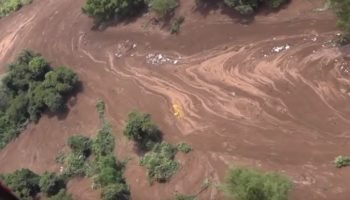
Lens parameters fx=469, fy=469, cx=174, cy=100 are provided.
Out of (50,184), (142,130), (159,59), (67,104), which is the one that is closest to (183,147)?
(142,130)

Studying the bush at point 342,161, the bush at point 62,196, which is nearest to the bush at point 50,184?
the bush at point 62,196

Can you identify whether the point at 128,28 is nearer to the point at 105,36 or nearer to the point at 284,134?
the point at 105,36

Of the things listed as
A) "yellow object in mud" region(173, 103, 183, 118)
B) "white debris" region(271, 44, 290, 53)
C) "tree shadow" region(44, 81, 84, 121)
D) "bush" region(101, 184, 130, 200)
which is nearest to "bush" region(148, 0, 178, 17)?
"tree shadow" region(44, 81, 84, 121)

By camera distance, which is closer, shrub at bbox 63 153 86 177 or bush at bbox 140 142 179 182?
bush at bbox 140 142 179 182

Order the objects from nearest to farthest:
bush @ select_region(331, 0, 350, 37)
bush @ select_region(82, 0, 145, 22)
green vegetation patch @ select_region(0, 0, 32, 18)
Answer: bush @ select_region(331, 0, 350, 37) → bush @ select_region(82, 0, 145, 22) → green vegetation patch @ select_region(0, 0, 32, 18)

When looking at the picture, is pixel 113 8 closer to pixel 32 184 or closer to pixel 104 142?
pixel 104 142

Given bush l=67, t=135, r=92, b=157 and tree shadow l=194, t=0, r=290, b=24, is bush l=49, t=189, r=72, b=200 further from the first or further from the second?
tree shadow l=194, t=0, r=290, b=24
